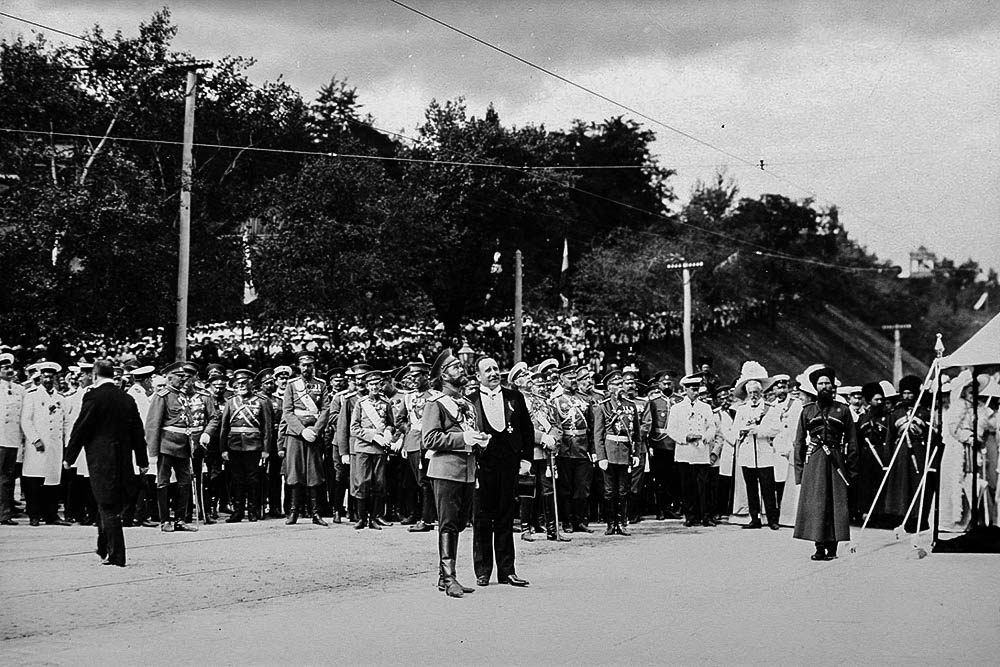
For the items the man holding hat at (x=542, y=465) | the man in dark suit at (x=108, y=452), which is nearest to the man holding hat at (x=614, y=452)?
the man holding hat at (x=542, y=465)

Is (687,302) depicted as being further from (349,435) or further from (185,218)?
(349,435)

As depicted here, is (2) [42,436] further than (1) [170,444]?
Yes

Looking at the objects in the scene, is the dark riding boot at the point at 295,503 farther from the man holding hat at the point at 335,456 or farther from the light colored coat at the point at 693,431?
the light colored coat at the point at 693,431

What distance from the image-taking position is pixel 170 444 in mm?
15008

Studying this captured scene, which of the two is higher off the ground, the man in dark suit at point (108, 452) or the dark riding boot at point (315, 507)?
the man in dark suit at point (108, 452)

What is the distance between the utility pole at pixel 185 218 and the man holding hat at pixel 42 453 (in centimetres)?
641

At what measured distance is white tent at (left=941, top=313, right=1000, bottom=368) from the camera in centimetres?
1266

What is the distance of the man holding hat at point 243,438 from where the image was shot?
53.8 feet

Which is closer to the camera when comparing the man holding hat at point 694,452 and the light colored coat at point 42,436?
the light colored coat at point 42,436

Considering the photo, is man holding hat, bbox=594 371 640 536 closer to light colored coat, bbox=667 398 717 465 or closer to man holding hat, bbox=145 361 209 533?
light colored coat, bbox=667 398 717 465

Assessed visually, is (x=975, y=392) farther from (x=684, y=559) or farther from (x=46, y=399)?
(x=46, y=399)

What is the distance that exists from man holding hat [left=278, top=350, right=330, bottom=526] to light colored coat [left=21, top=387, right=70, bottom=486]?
2.94 m

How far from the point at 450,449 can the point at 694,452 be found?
7787mm

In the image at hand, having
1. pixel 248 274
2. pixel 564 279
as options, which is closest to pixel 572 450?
pixel 248 274
